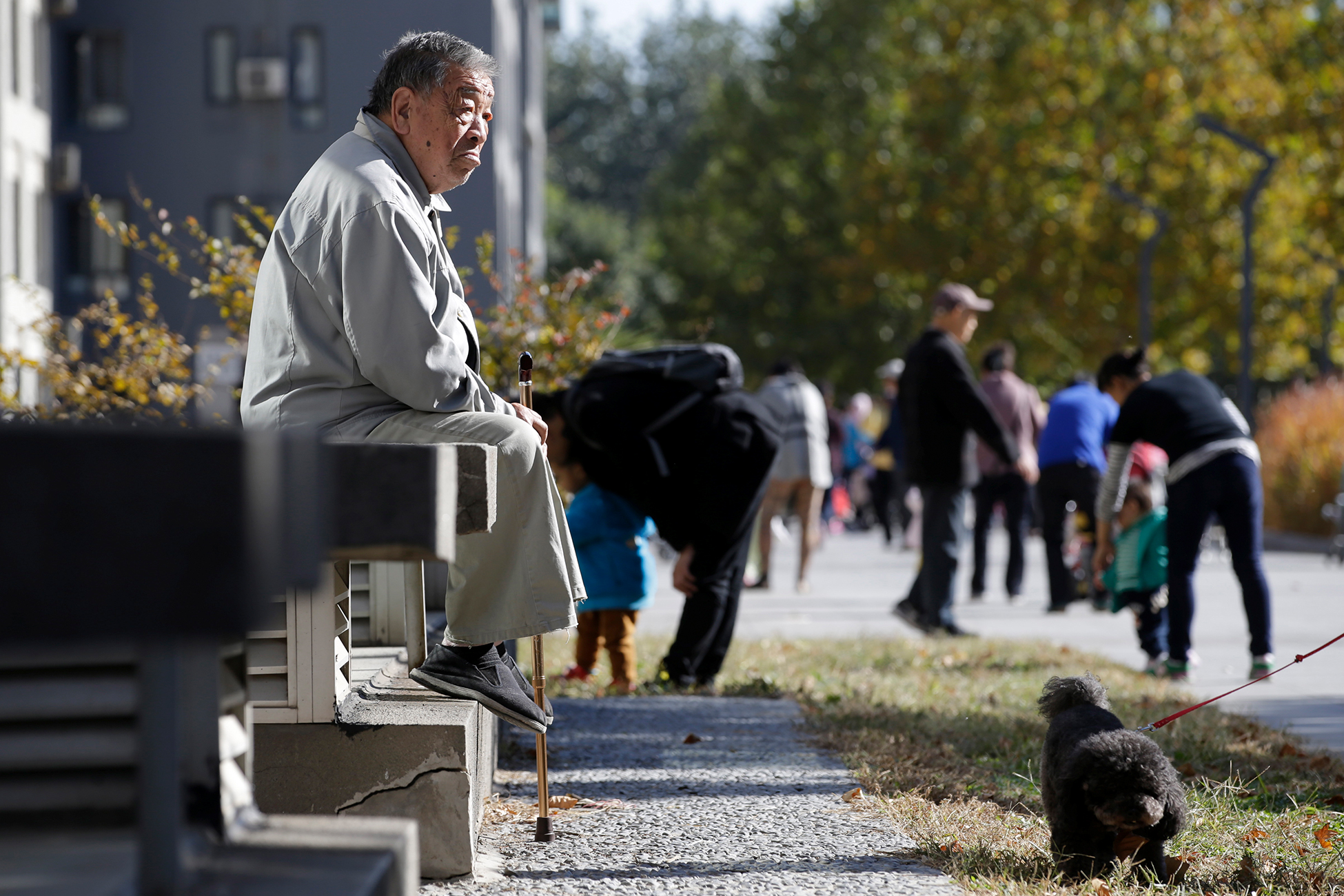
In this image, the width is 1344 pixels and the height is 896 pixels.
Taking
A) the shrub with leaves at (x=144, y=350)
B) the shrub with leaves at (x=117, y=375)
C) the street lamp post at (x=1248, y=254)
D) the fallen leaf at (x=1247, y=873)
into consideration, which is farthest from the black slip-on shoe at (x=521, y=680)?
the street lamp post at (x=1248, y=254)

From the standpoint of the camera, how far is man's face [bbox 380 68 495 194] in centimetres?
382

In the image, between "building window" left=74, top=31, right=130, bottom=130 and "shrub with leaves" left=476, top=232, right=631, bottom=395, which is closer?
"shrub with leaves" left=476, top=232, right=631, bottom=395

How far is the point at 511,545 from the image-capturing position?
3.49 meters

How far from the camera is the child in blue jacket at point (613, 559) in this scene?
6840mm

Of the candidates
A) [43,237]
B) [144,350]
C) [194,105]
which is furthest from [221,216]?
[144,350]

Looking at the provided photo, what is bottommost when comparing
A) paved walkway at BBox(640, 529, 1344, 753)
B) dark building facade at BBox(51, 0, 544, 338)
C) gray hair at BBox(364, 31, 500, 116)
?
paved walkway at BBox(640, 529, 1344, 753)

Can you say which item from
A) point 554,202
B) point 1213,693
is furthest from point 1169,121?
point 554,202

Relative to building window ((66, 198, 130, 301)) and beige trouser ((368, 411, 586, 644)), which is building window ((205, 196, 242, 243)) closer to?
building window ((66, 198, 130, 301))

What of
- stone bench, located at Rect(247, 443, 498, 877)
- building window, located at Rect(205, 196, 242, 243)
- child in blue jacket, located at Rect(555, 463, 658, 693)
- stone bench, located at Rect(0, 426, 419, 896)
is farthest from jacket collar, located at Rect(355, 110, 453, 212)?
building window, located at Rect(205, 196, 242, 243)

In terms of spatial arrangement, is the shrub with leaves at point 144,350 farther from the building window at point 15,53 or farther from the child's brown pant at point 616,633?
the building window at point 15,53

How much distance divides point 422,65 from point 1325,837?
3.20 meters

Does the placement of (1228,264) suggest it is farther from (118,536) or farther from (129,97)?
(118,536)

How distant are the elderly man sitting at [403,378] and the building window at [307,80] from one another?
2656 cm

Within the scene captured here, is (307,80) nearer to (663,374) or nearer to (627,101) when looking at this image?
(663,374)
